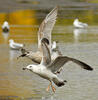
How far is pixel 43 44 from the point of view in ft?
33.4

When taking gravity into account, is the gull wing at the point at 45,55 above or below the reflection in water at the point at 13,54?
above

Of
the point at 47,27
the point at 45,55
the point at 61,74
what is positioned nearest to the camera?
the point at 45,55

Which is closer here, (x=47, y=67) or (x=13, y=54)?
(x=47, y=67)

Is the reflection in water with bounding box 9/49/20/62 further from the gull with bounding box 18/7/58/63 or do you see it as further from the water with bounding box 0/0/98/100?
the gull with bounding box 18/7/58/63

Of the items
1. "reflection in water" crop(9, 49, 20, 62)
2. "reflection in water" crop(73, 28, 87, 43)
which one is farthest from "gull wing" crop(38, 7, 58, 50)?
"reflection in water" crop(73, 28, 87, 43)

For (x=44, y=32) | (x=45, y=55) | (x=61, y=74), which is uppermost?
(x=44, y=32)

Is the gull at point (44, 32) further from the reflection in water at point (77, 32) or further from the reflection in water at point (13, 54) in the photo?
the reflection in water at point (77, 32)

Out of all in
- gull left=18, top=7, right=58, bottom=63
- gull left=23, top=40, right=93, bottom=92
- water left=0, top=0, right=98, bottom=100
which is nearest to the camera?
gull left=23, top=40, right=93, bottom=92

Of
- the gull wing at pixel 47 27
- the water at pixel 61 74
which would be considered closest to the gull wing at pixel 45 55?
the water at pixel 61 74

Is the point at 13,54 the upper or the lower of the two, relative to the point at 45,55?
lower

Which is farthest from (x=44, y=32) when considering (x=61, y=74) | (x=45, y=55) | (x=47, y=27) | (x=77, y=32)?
(x=77, y=32)

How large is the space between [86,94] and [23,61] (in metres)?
5.75

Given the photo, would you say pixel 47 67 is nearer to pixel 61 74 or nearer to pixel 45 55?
pixel 45 55

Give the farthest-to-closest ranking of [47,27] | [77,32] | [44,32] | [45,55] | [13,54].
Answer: [77,32]
[13,54]
[47,27]
[44,32]
[45,55]
